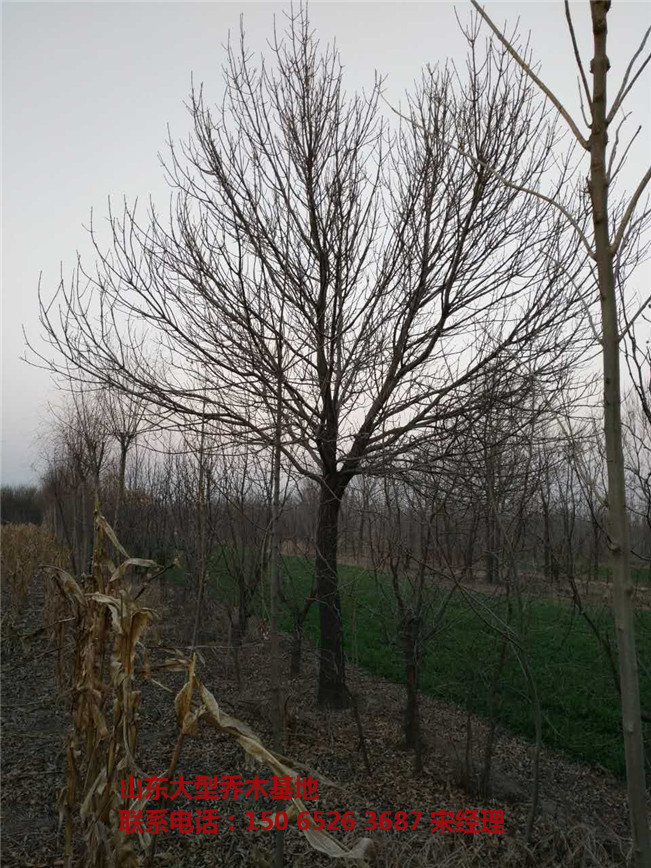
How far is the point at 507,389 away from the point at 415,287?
104 cm

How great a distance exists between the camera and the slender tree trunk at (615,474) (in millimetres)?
818

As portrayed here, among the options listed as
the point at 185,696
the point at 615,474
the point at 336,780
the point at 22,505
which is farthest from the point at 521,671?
the point at 22,505

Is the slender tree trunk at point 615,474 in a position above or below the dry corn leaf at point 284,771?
above

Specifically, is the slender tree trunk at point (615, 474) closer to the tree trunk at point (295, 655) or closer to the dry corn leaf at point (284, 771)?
the dry corn leaf at point (284, 771)

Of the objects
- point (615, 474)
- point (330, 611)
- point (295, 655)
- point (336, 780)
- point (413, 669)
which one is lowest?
point (336, 780)

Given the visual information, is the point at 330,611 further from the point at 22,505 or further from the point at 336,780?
the point at 22,505

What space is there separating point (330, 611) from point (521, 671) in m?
2.11

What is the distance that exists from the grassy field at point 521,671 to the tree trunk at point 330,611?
20 cm

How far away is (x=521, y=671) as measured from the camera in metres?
5.68

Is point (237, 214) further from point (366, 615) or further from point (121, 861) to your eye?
point (366, 615)

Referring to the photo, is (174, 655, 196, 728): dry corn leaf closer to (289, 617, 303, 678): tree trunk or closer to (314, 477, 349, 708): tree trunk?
(314, 477, 349, 708): tree trunk

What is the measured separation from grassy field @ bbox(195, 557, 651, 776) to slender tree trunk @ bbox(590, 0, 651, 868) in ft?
10.3

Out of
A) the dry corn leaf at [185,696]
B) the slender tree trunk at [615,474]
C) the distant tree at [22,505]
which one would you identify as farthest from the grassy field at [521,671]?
the distant tree at [22,505]

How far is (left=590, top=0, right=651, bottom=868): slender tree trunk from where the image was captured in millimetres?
818
